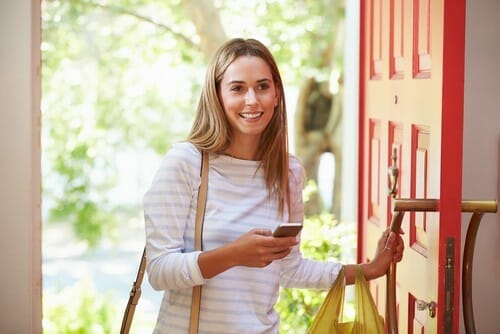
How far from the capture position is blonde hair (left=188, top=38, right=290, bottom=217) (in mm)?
2225

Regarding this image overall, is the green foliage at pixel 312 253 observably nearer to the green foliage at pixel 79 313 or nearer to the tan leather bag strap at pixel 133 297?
the green foliage at pixel 79 313

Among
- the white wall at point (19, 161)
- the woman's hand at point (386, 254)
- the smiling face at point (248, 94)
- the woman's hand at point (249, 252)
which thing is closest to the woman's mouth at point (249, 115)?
the smiling face at point (248, 94)

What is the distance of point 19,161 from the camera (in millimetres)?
2822

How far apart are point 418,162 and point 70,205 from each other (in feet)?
19.9

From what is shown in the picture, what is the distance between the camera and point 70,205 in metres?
7.89

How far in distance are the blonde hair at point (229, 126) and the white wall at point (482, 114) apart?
59cm

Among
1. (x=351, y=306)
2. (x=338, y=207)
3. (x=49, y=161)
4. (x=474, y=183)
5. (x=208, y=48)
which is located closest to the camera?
(x=474, y=183)

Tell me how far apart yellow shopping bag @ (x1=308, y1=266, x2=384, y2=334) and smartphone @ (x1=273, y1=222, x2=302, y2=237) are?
35cm

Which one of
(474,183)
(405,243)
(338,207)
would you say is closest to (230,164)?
(405,243)

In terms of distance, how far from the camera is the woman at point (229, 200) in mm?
2113

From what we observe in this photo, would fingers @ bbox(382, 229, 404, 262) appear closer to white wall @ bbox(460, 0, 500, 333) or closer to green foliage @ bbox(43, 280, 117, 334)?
white wall @ bbox(460, 0, 500, 333)

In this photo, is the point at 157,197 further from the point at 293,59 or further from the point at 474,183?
the point at 293,59

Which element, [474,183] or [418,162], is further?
[474,183]

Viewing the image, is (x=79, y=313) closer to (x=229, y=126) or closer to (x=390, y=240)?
(x=229, y=126)
